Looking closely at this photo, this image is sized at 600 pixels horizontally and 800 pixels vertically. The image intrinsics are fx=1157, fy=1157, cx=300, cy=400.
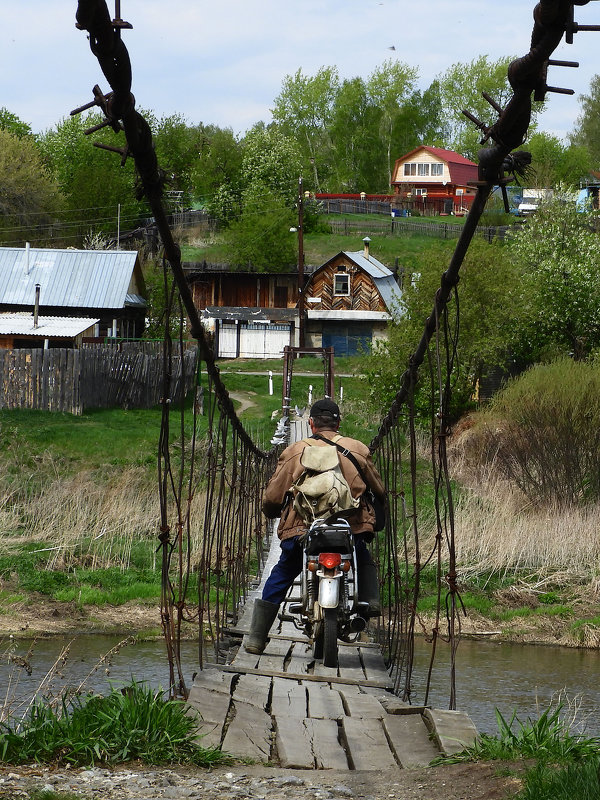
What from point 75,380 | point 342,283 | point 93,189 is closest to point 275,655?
point 75,380

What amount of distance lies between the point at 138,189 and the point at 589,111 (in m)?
57.5

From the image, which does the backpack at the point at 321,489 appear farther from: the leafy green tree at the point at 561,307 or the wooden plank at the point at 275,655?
the leafy green tree at the point at 561,307

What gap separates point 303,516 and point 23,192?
37457 millimetres

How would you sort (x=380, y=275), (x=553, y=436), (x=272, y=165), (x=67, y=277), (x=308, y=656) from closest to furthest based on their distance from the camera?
1. (x=308, y=656)
2. (x=553, y=436)
3. (x=67, y=277)
4. (x=380, y=275)
5. (x=272, y=165)

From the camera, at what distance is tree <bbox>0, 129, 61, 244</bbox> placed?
3866 centimetres

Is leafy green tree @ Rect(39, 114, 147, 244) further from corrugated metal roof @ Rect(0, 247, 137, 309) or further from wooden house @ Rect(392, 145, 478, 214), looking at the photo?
wooden house @ Rect(392, 145, 478, 214)

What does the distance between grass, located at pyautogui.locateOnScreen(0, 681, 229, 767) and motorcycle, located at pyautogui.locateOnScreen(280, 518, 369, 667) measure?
3.74ft

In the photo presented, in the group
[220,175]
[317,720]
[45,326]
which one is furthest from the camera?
[220,175]

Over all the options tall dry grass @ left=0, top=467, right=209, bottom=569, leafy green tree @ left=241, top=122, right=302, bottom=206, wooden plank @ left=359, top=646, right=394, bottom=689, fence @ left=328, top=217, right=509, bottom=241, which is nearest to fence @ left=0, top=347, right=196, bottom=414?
tall dry grass @ left=0, top=467, right=209, bottom=569

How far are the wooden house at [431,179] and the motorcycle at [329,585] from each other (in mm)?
51604

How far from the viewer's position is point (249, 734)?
3.11m

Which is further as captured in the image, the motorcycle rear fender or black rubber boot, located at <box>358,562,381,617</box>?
black rubber boot, located at <box>358,562,381,617</box>

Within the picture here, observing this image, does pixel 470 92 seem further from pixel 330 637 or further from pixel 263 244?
pixel 330 637

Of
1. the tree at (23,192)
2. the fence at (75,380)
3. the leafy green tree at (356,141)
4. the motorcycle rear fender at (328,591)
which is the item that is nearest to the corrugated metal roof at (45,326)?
the fence at (75,380)
